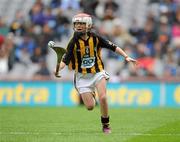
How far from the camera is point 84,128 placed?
13773mm

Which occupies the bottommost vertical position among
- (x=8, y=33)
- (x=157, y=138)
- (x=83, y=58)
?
(x=157, y=138)

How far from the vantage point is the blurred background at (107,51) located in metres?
24.3

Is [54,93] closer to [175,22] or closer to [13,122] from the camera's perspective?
[175,22]

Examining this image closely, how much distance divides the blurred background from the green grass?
6059 mm

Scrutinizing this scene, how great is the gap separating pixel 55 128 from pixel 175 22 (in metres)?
13.3

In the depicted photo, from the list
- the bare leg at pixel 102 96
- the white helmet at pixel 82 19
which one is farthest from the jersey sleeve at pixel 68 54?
the bare leg at pixel 102 96

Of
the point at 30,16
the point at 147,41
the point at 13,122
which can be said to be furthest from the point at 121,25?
the point at 13,122

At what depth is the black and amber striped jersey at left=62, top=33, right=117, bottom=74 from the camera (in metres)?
13.0

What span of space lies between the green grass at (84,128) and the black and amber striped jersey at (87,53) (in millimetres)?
1182

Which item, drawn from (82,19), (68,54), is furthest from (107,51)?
(82,19)

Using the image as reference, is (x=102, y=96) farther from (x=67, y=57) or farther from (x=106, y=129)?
(x=67, y=57)

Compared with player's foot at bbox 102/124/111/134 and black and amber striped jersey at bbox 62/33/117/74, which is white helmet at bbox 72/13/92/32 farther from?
player's foot at bbox 102/124/111/134

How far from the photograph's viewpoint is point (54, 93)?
80.8ft

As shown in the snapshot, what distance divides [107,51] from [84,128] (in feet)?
39.2
